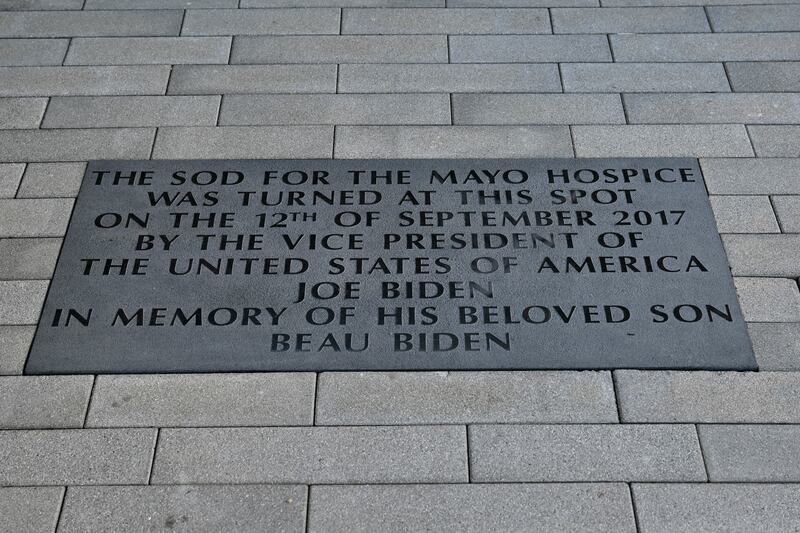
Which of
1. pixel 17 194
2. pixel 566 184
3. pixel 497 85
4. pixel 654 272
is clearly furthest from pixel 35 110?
pixel 654 272

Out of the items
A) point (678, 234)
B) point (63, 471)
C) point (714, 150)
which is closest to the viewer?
point (63, 471)

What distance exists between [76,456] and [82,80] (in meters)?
2.86

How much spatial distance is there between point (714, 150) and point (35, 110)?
4.06 metres

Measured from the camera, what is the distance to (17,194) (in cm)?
522

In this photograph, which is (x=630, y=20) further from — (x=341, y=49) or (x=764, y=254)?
(x=764, y=254)

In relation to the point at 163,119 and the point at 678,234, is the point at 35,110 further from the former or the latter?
the point at 678,234

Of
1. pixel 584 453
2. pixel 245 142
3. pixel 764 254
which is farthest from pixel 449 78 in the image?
pixel 584 453

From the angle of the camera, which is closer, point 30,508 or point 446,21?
point 30,508

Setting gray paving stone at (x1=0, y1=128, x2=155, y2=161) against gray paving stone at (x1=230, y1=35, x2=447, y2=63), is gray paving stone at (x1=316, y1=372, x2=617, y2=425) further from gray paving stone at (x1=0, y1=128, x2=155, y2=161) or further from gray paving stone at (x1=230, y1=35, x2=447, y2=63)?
gray paving stone at (x1=230, y1=35, x2=447, y2=63)

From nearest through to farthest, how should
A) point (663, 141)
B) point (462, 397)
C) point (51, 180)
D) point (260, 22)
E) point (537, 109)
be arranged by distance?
1. point (462, 397)
2. point (51, 180)
3. point (663, 141)
4. point (537, 109)
5. point (260, 22)

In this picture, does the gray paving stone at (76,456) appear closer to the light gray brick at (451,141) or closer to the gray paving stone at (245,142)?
the gray paving stone at (245,142)

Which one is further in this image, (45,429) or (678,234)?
(678,234)

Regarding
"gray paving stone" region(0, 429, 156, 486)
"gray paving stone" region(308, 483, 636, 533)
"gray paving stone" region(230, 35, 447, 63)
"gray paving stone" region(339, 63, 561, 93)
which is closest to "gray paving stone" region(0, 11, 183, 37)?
"gray paving stone" region(230, 35, 447, 63)

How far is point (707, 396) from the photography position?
4223mm
